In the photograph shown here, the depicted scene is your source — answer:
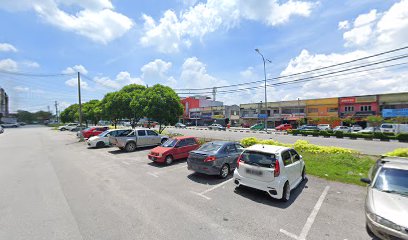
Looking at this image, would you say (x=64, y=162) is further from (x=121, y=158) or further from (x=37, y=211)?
(x=37, y=211)

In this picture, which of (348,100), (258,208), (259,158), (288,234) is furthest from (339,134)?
(288,234)

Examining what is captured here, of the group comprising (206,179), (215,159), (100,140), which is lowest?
(206,179)

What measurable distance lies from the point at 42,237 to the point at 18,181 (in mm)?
5208

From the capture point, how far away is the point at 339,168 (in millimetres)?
9062

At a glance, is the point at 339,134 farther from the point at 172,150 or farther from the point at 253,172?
the point at 253,172

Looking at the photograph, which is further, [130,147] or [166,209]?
[130,147]

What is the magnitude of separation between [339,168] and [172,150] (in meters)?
8.03

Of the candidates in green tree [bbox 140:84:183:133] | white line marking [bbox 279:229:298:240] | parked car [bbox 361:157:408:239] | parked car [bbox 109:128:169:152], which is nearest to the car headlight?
parked car [bbox 361:157:408:239]

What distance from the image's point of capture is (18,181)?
24.7 ft

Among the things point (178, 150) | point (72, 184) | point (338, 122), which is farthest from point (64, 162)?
point (338, 122)

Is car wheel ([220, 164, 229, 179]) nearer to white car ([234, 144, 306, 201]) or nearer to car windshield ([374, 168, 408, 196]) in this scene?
white car ([234, 144, 306, 201])

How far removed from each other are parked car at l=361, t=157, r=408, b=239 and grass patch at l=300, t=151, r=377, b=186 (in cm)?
264

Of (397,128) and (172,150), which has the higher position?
(172,150)

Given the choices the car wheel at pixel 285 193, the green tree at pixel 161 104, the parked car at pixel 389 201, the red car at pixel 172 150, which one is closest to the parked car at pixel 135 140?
the green tree at pixel 161 104
